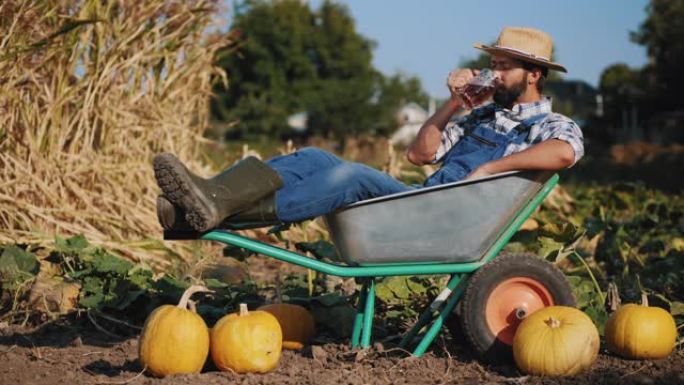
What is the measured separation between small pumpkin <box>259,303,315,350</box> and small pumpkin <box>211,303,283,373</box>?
0.39 m

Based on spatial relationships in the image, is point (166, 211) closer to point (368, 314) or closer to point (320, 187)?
point (320, 187)

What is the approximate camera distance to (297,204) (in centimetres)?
335

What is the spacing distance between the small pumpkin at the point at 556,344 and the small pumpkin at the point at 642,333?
0.69ft

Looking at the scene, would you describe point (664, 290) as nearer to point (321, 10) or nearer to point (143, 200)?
point (143, 200)

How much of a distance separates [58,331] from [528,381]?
219 cm

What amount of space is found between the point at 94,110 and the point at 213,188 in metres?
3.18

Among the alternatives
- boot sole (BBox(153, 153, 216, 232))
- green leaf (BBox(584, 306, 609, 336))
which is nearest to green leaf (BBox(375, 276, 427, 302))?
green leaf (BBox(584, 306, 609, 336))

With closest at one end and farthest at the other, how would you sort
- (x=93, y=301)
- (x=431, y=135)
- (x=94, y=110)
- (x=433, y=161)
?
(x=431, y=135) → (x=433, y=161) → (x=93, y=301) → (x=94, y=110)

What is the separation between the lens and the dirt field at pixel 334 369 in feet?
10.9

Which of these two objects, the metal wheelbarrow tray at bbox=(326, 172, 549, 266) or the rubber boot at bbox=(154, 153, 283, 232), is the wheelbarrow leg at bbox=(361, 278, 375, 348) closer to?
the metal wheelbarrow tray at bbox=(326, 172, 549, 266)

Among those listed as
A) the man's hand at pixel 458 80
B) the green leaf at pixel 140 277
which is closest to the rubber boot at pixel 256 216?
the man's hand at pixel 458 80

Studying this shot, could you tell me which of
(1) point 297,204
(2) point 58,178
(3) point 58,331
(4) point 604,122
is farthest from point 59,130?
(4) point 604,122

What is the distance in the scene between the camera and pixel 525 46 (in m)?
3.89

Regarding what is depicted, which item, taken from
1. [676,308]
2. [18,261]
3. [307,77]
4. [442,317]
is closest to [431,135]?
[442,317]
